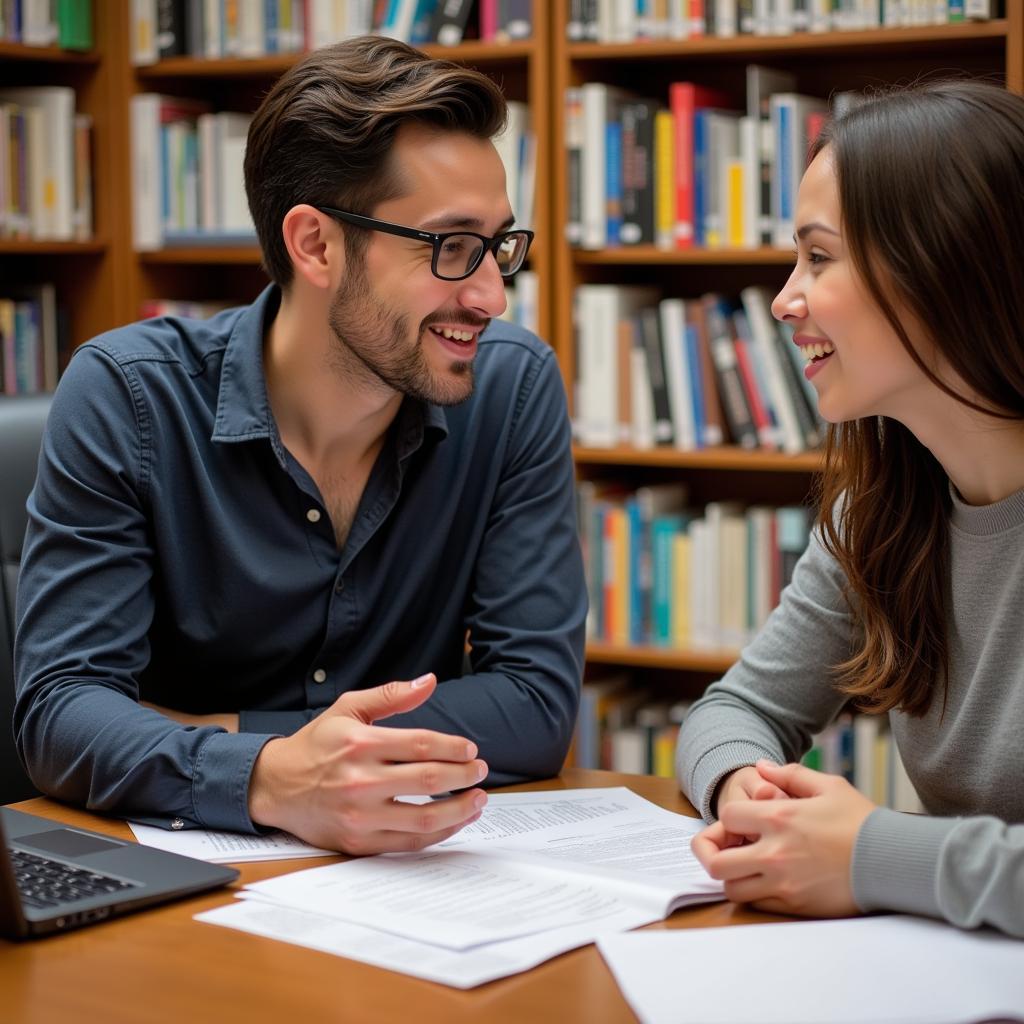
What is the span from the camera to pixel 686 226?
9.59 feet

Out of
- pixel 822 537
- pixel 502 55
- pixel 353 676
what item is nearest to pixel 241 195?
pixel 502 55

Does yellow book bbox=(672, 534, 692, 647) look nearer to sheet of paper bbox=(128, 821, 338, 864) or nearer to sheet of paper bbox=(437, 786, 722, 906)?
sheet of paper bbox=(437, 786, 722, 906)

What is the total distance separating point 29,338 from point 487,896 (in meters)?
2.64

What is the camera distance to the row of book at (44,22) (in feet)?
10.6

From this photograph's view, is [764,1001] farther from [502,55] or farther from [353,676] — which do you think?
[502,55]

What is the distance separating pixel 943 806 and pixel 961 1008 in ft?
1.58

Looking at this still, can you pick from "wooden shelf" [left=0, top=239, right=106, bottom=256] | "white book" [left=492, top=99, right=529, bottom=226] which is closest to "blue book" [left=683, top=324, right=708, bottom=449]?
"white book" [left=492, top=99, right=529, bottom=226]

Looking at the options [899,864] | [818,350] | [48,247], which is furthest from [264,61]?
[899,864]

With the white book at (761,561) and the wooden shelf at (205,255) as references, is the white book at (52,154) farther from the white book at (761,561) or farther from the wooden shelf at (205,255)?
the white book at (761,561)

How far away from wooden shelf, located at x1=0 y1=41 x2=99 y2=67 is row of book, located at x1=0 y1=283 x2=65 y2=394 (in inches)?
20.5

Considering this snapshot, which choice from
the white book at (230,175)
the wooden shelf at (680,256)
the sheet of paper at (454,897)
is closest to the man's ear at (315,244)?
the sheet of paper at (454,897)

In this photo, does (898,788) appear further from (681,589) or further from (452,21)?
(452,21)

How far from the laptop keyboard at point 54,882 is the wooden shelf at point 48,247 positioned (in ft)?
7.71

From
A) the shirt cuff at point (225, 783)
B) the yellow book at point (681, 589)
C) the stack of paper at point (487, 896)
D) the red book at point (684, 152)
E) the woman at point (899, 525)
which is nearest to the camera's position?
the stack of paper at point (487, 896)
